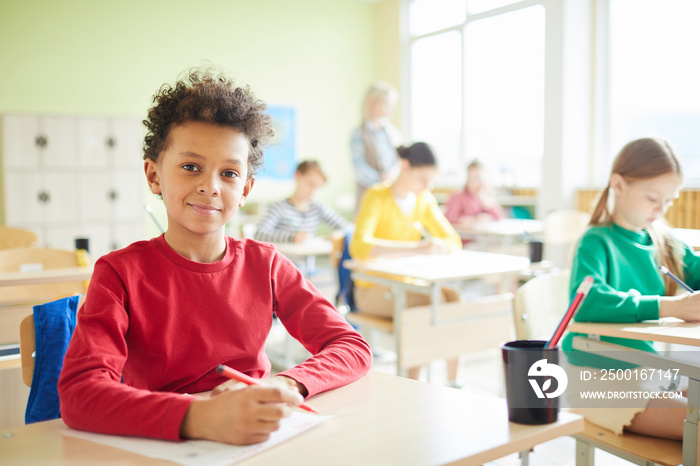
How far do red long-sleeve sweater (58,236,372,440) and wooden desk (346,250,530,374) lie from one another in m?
1.28

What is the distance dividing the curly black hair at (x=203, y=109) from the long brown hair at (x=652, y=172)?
1.10m

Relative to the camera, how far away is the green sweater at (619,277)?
1.53 meters

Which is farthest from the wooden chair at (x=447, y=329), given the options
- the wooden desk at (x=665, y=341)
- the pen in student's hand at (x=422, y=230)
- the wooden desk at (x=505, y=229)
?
the wooden desk at (x=505, y=229)

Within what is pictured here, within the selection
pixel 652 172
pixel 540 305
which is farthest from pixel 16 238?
pixel 652 172

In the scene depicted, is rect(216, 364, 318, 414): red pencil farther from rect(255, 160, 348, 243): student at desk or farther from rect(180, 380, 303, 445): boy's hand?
rect(255, 160, 348, 243): student at desk

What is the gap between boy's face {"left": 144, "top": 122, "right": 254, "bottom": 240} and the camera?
1.09 meters

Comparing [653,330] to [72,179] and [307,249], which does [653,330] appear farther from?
[72,179]

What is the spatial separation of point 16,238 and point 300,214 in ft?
5.63

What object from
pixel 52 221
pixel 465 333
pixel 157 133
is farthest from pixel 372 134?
pixel 157 133

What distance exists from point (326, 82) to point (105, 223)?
3341 millimetres

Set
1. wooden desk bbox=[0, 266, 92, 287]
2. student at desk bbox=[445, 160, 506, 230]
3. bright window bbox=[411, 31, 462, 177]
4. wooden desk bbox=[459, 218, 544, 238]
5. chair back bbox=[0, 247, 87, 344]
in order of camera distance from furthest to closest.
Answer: bright window bbox=[411, 31, 462, 177]
student at desk bbox=[445, 160, 506, 230]
wooden desk bbox=[459, 218, 544, 238]
chair back bbox=[0, 247, 87, 344]
wooden desk bbox=[0, 266, 92, 287]

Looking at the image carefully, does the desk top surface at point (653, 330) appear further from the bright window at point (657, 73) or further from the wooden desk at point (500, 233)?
the bright window at point (657, 73)

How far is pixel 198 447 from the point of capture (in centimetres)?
77

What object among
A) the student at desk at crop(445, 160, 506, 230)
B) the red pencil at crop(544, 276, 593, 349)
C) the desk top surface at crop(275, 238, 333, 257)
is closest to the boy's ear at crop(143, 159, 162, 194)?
the red pencil at crop(544, 276, 593, 349)
